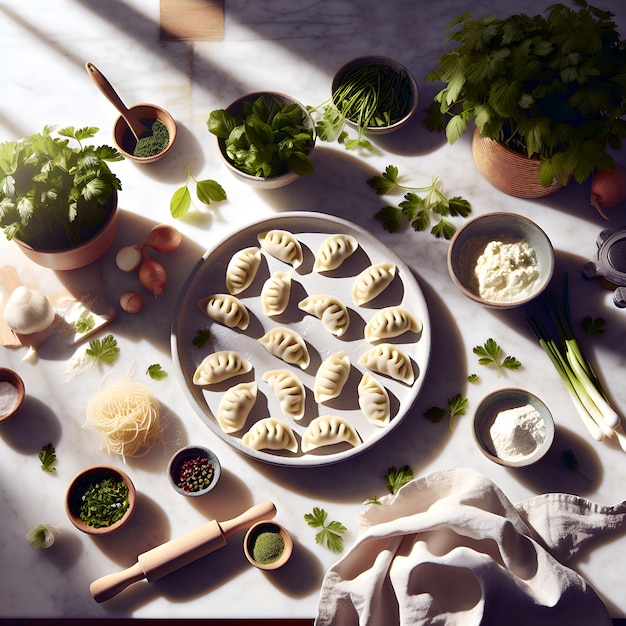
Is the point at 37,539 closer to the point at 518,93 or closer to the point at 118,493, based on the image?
the point at 118,493

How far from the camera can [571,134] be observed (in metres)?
1.72

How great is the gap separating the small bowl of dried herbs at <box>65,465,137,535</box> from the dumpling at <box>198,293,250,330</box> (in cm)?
51

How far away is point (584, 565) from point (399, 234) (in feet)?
3.54

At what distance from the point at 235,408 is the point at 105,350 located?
1.42 feet

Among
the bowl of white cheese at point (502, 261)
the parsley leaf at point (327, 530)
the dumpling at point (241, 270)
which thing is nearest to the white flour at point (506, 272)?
the bowl of white cheese at point (502, 261)

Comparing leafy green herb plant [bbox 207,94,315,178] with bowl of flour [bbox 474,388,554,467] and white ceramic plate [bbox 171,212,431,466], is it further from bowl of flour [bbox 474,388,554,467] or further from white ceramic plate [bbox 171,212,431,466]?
bowl of flour [bbox 474,388,554,467]

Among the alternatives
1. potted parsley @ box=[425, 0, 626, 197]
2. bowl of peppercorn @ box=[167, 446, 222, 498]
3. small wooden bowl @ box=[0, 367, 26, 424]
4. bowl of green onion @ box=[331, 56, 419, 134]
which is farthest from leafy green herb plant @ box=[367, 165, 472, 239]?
small wooden bowl @ box=[0, 367, 26, 424]

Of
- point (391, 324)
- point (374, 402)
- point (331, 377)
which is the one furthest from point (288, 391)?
point (391, 324)

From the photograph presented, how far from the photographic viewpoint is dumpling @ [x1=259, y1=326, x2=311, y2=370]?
206 cm

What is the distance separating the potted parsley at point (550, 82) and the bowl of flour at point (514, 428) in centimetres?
62

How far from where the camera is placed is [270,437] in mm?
1968

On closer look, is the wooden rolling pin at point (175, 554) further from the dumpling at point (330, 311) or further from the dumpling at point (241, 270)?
the dumpling at point (241, 270)

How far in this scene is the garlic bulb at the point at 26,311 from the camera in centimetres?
200

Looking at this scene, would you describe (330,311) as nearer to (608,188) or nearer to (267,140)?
(267,140)
